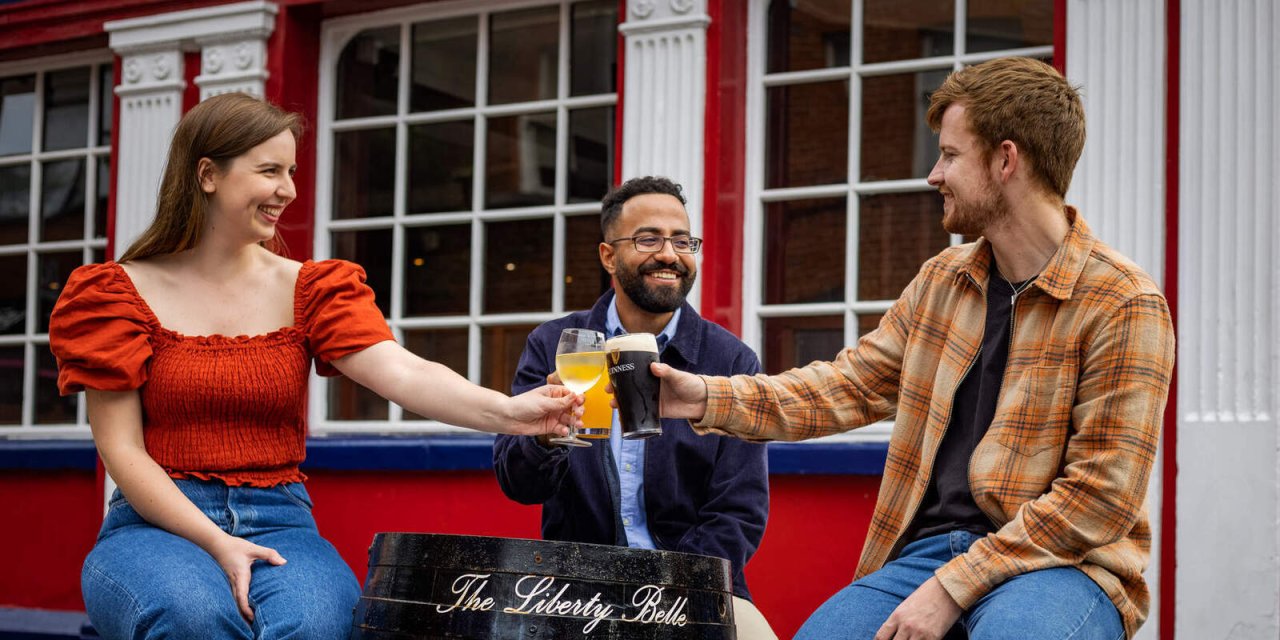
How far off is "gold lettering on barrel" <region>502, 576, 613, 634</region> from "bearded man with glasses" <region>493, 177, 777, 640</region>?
0.77 meters

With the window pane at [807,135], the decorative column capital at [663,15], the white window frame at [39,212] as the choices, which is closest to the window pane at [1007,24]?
the window pane at [807,135]

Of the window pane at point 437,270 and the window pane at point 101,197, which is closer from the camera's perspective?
the window pane at point 437,270

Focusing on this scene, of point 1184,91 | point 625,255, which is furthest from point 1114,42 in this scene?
point 625,255

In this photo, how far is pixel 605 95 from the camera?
529cm

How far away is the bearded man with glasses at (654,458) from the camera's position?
10.6ft

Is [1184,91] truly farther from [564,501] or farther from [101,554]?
[101,554]

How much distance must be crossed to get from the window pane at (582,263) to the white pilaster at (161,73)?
1357mm

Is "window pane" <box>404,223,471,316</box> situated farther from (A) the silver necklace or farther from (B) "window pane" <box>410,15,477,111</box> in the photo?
(A) the silver necklace

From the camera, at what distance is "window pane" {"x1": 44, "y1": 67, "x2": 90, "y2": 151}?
629 cm

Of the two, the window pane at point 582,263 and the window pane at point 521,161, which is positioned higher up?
the window pane at point 521,161

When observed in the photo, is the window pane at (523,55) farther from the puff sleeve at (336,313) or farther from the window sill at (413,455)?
the puff sleeve at (336,313)

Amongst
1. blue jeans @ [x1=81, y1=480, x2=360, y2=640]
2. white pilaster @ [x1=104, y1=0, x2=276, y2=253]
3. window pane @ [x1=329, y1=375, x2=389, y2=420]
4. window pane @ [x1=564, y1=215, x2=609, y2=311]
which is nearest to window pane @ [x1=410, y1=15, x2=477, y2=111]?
white pilaster @ [x1=104, y1=0, x2=276, y2=253]

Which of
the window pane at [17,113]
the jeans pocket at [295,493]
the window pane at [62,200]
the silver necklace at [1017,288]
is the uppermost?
the window pane at [17,113]

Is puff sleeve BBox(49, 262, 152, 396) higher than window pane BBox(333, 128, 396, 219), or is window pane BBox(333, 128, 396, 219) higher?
window pane BBox(333, 128, 396, 219)
